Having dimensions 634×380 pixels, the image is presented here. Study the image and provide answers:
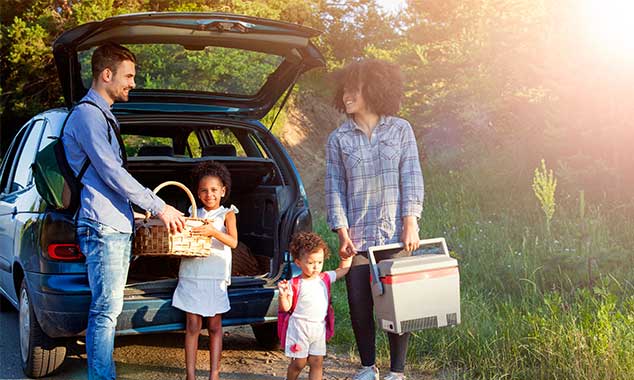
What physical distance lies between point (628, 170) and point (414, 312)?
6.88 m

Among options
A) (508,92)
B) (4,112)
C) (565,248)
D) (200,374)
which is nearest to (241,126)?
(200,374)

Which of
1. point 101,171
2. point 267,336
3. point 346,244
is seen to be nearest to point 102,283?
point 101,171

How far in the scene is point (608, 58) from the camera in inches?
391

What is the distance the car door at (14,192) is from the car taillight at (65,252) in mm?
509

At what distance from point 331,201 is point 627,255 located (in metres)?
3.83

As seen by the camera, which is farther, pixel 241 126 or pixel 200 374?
pixel 241 126

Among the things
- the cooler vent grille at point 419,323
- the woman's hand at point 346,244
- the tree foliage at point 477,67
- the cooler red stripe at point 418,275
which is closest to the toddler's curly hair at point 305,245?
the woman's hand at point 346,244

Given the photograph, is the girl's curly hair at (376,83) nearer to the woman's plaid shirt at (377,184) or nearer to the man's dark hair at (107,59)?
the woman's plaid shirt at (377,184)

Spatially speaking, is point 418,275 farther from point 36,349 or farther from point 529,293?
point 529,293

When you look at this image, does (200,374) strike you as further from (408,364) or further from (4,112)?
(4,112)

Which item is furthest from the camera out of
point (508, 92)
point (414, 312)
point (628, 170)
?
point (508, 92)

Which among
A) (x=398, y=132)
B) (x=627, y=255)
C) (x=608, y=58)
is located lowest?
(x=627, y=255)

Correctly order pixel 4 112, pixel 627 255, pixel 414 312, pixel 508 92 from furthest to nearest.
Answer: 1. pixel 4 112
2. pixel 508 92
3. pixel 627 255
4. pixel 414 312

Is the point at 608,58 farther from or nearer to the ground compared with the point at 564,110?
farther from the ground
